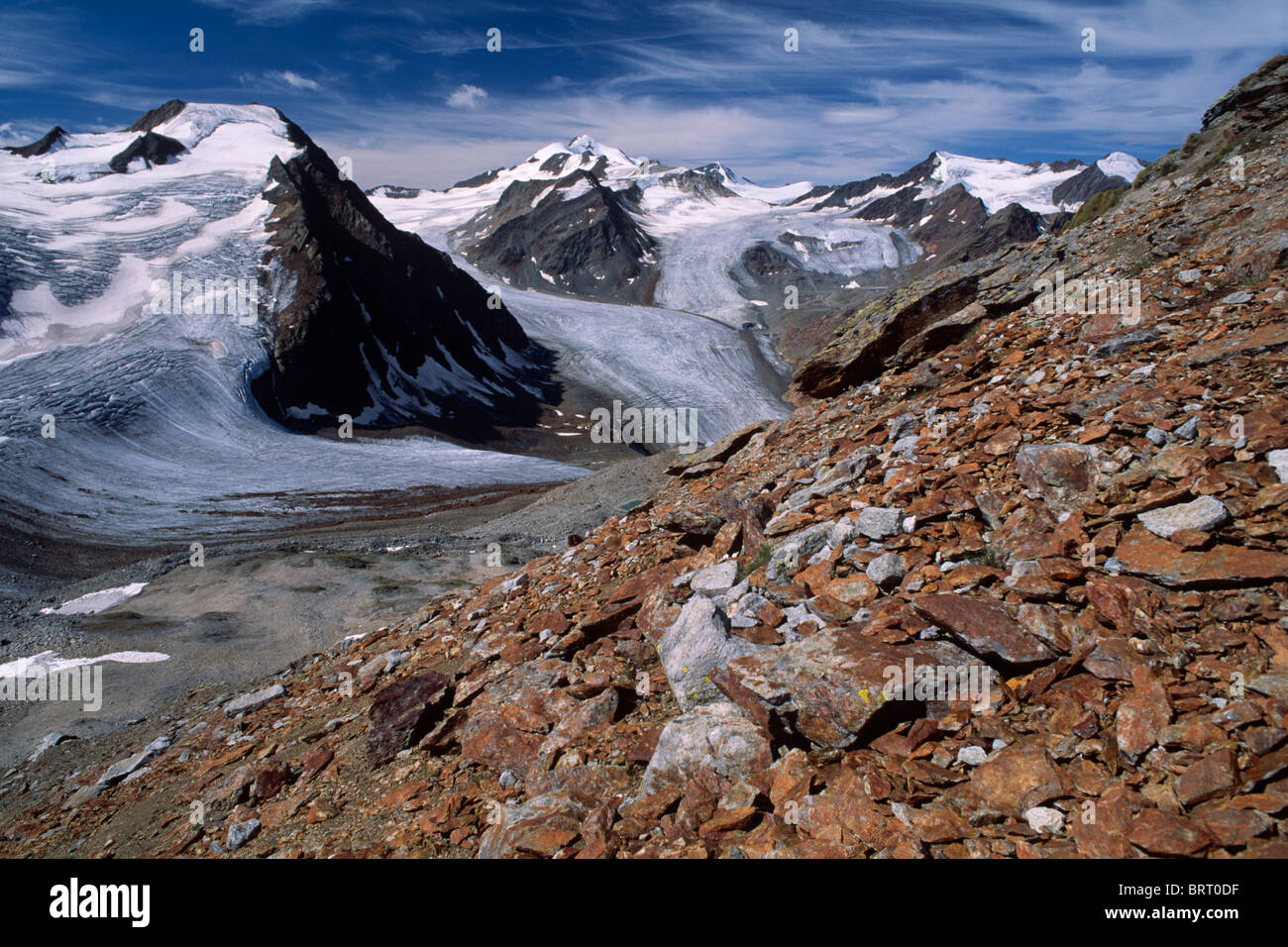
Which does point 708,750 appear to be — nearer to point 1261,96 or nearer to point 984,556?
point 984,556

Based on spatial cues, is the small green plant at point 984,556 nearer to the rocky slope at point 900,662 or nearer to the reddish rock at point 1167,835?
the rocky slope at point 900,662

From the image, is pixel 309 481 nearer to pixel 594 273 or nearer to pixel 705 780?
pixel 705 780

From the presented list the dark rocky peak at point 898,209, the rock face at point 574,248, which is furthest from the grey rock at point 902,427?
the dark rocky peak at point 898,209

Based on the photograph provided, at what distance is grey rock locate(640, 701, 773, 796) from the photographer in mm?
4590

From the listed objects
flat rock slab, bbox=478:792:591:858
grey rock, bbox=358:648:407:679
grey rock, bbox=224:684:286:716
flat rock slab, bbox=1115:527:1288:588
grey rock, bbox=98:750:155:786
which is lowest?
grey rock, bbox=98:750:155:786

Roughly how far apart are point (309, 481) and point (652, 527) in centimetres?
3487

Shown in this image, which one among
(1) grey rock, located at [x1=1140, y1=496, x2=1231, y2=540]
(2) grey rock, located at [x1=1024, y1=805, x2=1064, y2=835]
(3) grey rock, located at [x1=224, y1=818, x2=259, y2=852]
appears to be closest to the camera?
(2) grey rock, located at [x1=1024, y1=805, x2=1064, y2=835]

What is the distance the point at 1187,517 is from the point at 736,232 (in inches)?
5958

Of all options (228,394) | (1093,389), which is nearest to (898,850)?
(1093,389)

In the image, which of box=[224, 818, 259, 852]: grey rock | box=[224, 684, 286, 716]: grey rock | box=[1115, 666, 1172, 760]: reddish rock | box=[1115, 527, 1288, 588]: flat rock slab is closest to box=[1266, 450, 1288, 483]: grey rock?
box=[1115, 527, 1288, 588]: flat rock slab

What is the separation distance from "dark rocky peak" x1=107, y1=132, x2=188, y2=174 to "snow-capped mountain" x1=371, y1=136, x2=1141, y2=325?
6668 cm

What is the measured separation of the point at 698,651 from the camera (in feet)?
18.7

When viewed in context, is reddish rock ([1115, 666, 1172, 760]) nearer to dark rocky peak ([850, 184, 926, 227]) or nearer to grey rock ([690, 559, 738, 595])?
grey rock ([690, 559, 738, 595])

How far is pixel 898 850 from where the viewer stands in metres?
Answer: 3.60
